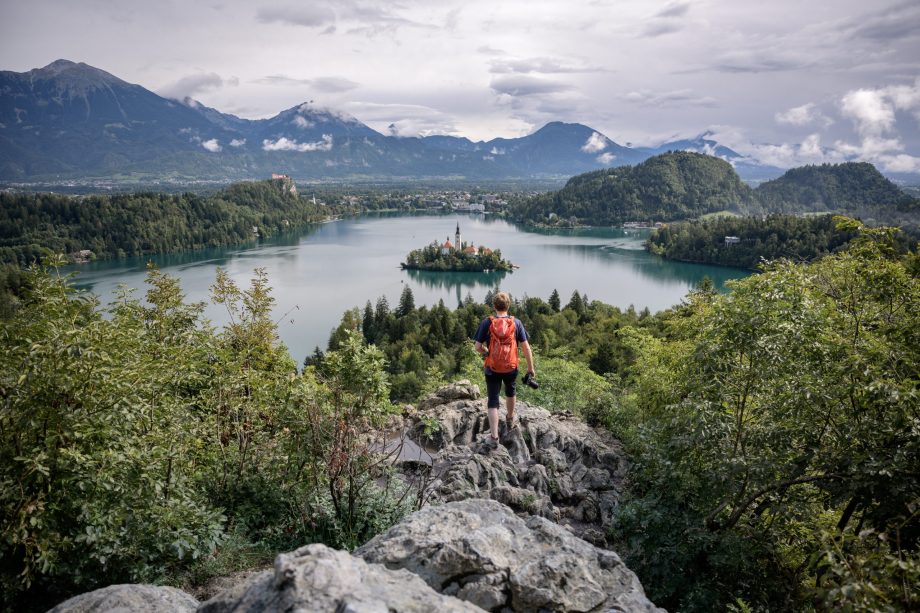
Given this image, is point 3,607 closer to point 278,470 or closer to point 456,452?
point 278,470

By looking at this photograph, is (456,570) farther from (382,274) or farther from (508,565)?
(382,274)

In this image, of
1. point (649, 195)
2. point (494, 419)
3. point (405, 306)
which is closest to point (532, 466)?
point (494, 419)

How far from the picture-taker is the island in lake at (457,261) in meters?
84.1

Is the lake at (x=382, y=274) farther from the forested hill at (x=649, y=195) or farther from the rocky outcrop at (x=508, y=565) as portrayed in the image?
the rocky outcrop at (x=508, y=565)

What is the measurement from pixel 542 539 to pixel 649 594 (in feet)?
5.90

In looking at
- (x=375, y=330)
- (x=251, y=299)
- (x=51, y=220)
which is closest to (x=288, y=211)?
(x=51, y=220)

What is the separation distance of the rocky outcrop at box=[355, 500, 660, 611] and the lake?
37.7 meters

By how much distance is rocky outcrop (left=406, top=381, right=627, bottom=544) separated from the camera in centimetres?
675

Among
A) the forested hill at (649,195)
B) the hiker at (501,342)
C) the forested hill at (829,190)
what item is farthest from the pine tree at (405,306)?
the forested hill at (829,190)

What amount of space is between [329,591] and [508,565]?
155 centimetres

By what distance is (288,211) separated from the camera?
150750 mm

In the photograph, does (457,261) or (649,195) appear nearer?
(457,261)

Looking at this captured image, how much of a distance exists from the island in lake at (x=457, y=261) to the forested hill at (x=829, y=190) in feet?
409

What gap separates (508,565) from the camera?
3711 mm
